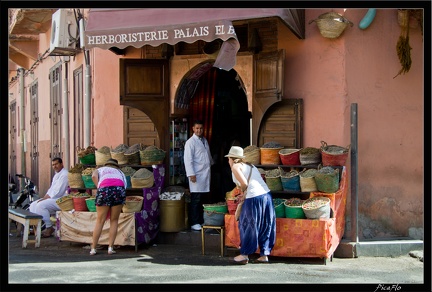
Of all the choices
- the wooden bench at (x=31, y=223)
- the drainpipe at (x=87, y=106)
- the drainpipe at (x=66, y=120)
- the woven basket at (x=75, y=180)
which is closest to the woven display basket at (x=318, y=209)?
the woven basket at (x=75, y=180)

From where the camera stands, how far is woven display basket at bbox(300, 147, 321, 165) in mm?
9445

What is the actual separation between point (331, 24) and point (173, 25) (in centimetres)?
230

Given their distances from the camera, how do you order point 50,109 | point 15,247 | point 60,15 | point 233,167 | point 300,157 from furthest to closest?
1. point 50,109
2. point 60,15
3. point 15,247
4. point 300,157
5. point 233,167

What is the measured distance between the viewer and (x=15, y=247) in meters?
10.5

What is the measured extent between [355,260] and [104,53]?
5.61 meters

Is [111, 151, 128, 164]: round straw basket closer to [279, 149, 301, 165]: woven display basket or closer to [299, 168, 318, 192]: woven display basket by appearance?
[279, 149, 301, 165]: woven display basket

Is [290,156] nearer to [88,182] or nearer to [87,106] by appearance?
[88,182]

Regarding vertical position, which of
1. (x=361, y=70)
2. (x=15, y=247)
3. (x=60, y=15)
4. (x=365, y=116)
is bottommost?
(x=15, y=247)

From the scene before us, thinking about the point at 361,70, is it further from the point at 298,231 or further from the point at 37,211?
the point at 37,211

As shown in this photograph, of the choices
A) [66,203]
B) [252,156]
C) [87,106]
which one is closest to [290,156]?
[252,156]

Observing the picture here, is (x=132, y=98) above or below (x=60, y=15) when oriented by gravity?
below

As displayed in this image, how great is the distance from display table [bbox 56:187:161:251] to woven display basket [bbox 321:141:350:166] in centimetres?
273

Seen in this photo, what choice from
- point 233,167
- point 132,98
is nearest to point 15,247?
point 132,98

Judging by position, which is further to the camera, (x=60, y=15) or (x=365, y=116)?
(x=60, y=15)
